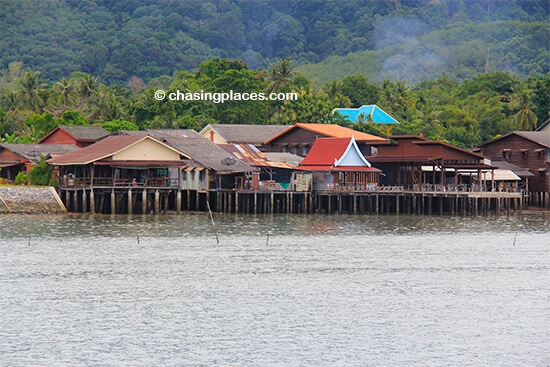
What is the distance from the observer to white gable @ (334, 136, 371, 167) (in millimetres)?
66375

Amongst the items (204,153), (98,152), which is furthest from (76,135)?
(204,153)

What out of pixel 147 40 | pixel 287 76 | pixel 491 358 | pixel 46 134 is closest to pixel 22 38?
pixel 147 40

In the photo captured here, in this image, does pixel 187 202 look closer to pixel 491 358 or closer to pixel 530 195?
pixel 530 195

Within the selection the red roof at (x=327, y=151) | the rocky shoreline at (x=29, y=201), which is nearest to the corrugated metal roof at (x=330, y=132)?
the red roof at (x=327, y=151)

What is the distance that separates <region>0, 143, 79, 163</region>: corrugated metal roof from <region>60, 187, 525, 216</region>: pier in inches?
287

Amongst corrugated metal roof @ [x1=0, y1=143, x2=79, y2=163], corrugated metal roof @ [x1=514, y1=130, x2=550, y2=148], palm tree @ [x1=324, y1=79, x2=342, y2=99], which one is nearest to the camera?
corrugated metal roof @ [x1=0, y1=143, x2=79, y2=163]

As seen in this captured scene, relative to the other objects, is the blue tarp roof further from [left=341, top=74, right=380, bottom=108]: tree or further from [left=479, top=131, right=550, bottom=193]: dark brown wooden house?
[left=479, top=131, right=550, bottom=193]: dark brown wooden house

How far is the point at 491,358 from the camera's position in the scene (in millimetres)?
26625

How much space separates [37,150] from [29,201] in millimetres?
10011

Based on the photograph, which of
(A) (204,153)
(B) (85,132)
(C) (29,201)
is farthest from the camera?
(B) (85,132)

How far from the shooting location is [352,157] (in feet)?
219

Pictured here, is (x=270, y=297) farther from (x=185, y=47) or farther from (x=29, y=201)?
(x=185, y=47)

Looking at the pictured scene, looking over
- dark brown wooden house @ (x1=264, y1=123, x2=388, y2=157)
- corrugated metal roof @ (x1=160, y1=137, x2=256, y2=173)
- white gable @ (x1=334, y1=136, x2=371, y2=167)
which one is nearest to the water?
corrugated metal roof @ (x1=160, y1=137, x2=256, y2=173)

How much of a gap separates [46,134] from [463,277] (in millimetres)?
53777
